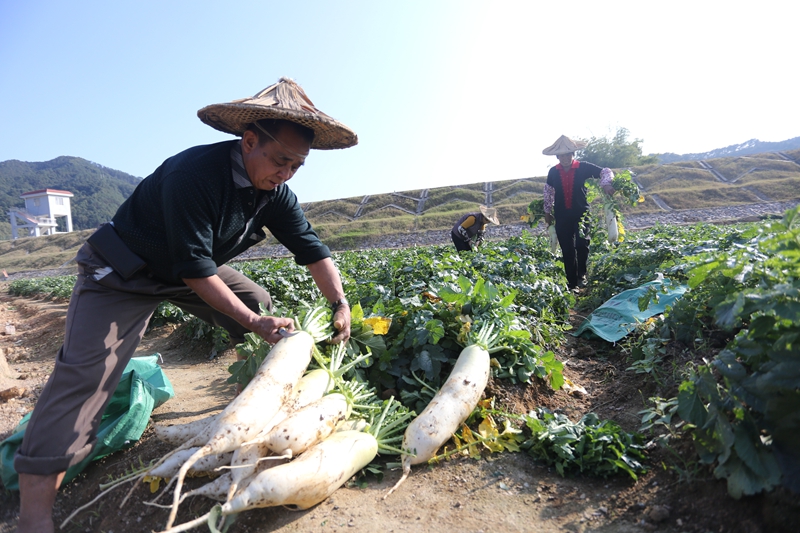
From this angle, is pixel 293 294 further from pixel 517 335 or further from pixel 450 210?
pixel 450 210

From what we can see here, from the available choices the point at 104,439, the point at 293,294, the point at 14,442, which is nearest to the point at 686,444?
the point at 104,439

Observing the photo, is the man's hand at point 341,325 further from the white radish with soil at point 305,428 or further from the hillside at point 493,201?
the hillside at point 493,201

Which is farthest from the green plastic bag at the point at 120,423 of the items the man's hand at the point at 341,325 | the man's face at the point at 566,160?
the man's face at the point at 566,160

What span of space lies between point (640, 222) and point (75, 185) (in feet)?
394

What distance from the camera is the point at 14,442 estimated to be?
2361 millimetres

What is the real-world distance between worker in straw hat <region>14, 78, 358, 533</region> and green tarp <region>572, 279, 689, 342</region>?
9.10 ft

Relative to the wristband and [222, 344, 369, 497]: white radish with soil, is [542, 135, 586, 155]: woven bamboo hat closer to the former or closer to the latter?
the wristband

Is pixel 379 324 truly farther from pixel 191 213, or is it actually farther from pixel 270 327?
pixel 191 213

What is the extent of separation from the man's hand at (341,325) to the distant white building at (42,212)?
69872 mm

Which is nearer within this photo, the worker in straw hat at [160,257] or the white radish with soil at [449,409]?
the worker in straw hat at [160,257]

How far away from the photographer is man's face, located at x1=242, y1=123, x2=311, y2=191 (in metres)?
2.24

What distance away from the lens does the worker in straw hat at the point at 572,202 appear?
6.45 metres

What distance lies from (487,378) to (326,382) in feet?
2.96

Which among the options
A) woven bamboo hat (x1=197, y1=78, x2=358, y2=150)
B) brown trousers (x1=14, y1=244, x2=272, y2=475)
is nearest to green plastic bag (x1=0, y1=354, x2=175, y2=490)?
brown trousers (x1=14, y1=244, x2=272, y2=475)
